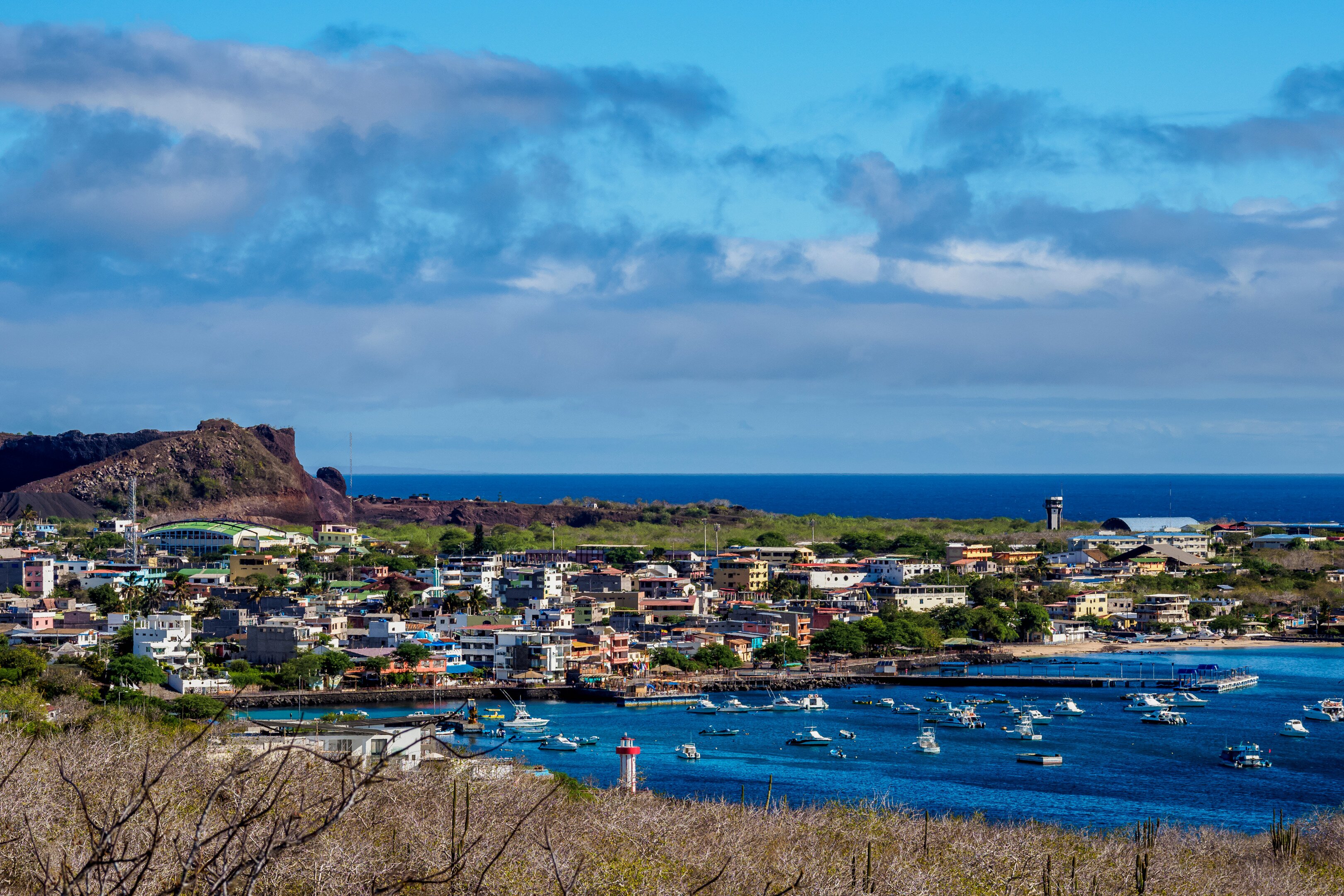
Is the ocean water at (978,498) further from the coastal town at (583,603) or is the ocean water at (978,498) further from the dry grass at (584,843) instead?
the dry grass at (584,843)

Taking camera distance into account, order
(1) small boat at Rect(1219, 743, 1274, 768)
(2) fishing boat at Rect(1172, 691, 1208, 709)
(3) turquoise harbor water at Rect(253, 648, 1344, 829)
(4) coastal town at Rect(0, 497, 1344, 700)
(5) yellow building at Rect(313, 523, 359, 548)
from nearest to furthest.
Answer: (3) turquoise harbor water at Rect(253, 648, 1344, 829)
(1) small boat at Rect(1219, 743, 1274, 768)
(2) fishing boat at Rect(1172, 691, 1208, 709)
(4) coastal town at Rect(0, 497, 1344, 700)
(5) yellow building at Rect(313, 523, 359, 548)

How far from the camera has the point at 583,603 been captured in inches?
1642

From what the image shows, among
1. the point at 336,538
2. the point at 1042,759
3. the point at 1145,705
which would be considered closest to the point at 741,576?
the point at 336,538

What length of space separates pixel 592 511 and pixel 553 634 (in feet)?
142

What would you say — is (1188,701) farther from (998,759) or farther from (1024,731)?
(998,759)

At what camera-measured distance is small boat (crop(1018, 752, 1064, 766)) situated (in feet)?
80.2

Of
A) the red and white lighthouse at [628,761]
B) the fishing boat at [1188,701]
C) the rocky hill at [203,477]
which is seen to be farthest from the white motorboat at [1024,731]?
the rocky hill at [203,477]

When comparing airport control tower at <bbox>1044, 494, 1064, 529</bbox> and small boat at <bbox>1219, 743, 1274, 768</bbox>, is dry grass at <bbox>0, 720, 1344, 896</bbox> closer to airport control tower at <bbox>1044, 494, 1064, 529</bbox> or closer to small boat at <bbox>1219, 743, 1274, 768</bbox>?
small boat at <bbox>1219, 743, 1274, 768</bbox>

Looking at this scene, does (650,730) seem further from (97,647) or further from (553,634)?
(97,647)

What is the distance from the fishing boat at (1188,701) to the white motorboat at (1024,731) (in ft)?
17.1

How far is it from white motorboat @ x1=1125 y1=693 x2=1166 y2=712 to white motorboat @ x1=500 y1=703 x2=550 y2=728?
12560 millimetres

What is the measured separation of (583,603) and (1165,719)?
17.7 metres

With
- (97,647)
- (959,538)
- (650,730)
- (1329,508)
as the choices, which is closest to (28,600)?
(97,647)

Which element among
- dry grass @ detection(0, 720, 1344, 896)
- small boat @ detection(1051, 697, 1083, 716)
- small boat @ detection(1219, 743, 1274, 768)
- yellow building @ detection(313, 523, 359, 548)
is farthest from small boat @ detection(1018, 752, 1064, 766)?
yellow building @ detection(313, 523, 359, 548)
